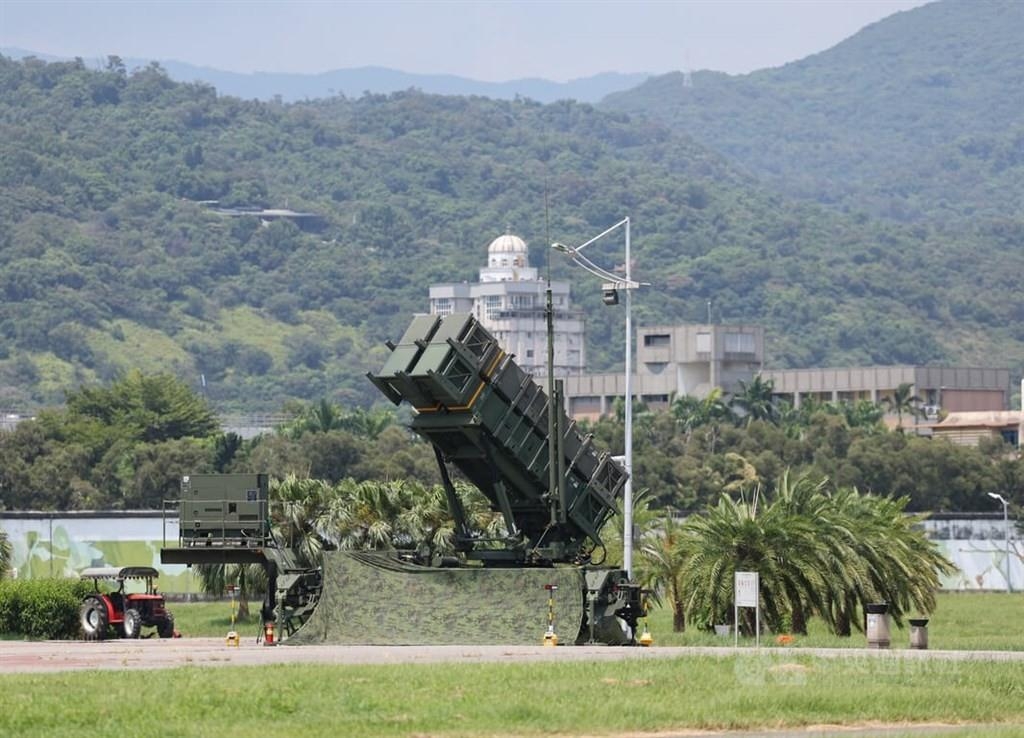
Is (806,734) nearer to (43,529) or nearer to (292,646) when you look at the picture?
(292,646)

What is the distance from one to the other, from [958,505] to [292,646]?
101m

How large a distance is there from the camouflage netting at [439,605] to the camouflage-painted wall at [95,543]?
174ft

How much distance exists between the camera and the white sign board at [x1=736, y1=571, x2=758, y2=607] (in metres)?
42.5

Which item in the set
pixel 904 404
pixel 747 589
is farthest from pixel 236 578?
pixel 904 404

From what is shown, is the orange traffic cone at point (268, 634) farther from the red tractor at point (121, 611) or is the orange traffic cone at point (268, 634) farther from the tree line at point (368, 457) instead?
the tree line at point (368, 457)

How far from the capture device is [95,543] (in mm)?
98000

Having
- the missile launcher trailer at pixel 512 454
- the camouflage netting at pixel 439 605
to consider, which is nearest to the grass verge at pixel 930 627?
the camouflage netting at pixel 439 605

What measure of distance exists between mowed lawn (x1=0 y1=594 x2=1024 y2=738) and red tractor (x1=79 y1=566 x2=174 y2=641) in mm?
17081

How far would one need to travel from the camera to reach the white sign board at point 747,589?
4250 centimetres

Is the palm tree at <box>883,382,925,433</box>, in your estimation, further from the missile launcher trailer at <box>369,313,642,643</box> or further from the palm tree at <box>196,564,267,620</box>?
the missile launcher trailer at <box>369,313,642,643</box>

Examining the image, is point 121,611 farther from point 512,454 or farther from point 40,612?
point 512,454

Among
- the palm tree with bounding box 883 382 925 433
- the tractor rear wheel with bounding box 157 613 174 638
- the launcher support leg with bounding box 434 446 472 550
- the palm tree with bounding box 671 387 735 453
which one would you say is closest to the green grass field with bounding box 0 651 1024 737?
the launcher support leg with bounding box 434 446 472 550

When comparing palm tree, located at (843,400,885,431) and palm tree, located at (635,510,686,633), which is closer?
palm tree, located at (635,510,686,633)

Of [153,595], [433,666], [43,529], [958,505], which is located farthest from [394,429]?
[433,666]
